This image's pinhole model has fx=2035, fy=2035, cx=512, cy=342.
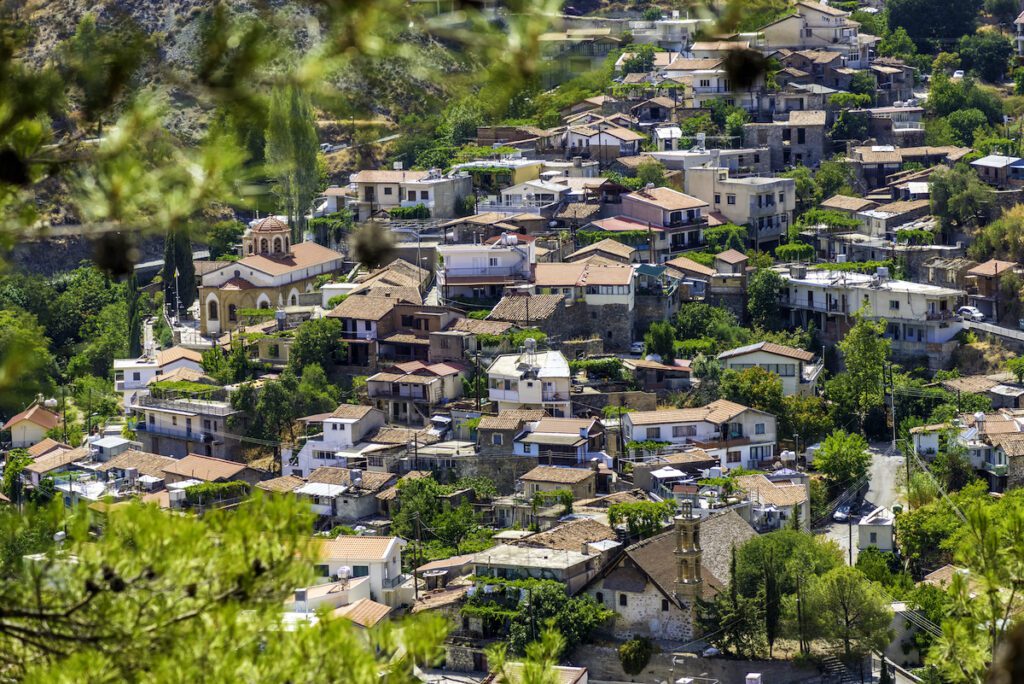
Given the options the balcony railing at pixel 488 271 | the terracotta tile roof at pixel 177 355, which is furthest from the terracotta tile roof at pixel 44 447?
the balcony railing at pixel 488 271

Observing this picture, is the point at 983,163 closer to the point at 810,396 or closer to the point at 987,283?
the point at 987,283

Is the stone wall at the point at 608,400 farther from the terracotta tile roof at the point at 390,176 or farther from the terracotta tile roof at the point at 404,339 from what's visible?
the terracotta tile roof at the point at 390,176

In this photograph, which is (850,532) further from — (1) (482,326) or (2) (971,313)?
(2) (971,313)

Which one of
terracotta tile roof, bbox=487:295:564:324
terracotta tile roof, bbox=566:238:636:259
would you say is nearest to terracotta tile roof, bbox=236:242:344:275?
terracotta tile roof, bbox=566:238:636:259

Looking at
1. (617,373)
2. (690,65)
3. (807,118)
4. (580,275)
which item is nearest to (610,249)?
(580,275)

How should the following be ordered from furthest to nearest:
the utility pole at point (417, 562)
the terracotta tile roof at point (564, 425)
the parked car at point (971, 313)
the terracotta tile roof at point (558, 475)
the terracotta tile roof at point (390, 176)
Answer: the terracotta tile roof at point (390, 176) → the parked car at point (971, 313) → the terracotta tile roof at point (564, 425) → the terracotta tile roof at point (558, 475) → the utility pole at point (417, 562)

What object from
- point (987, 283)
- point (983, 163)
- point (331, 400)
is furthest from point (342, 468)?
point (983, 163)
